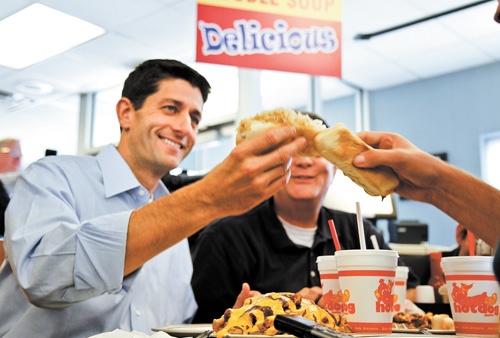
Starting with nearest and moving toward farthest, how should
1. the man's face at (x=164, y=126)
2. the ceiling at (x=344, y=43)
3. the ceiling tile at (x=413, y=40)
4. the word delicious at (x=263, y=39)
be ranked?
the man's face at (x=164, y=126), the word delicious at (x=263, y=39), the ceiling at (x=344, y=43), the ceiling tile at (x=413, y=40)

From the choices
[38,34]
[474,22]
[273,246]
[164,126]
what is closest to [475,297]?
[273,246]

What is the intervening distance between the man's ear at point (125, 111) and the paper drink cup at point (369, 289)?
4.06ft

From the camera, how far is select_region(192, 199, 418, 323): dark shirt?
1.67m

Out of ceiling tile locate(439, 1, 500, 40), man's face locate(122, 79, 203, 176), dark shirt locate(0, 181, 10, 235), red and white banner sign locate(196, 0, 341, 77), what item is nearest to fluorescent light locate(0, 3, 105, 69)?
dark shirt locate(0, 181, 10, 235)

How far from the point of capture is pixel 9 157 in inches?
160

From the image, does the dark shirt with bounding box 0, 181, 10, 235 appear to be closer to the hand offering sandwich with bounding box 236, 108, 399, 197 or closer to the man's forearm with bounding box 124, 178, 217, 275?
the man's forearm with bounding box 124, 178, 217, 275

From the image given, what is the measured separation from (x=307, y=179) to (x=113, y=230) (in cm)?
102

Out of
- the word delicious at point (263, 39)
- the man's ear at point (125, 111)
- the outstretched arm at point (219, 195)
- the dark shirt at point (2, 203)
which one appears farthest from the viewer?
the dark shirt at point (2, 203)

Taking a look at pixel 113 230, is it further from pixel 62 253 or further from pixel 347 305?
pixel 347 305

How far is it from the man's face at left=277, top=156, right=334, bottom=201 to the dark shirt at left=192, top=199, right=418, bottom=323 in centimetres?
13

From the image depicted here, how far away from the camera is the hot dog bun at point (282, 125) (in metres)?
1.01

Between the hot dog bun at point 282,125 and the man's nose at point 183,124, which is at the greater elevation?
the man's nose at point 183,124

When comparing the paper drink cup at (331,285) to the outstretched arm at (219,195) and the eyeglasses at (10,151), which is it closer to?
the outstretched arm at (219,195)

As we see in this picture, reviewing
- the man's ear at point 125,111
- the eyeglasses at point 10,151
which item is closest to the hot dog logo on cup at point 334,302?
the man's ear at point 125,111
